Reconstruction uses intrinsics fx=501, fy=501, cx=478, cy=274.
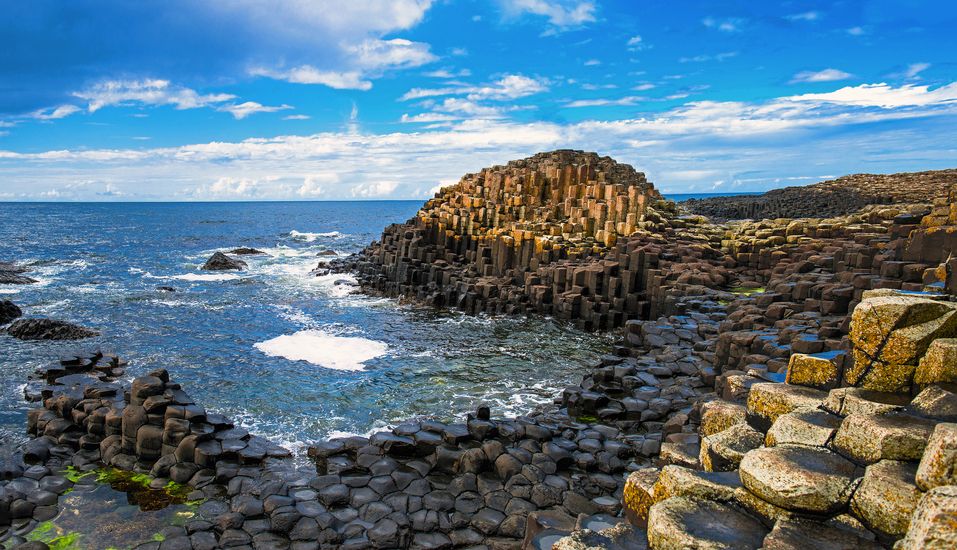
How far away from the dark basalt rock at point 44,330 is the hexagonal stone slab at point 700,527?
21.6 meters

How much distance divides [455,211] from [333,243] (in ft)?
103

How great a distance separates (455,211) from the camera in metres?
33.7

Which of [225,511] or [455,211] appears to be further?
[455,211]

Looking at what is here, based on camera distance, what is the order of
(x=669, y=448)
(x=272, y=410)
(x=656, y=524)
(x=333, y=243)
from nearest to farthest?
(x=656, y=524)
(x=669, y=448)
(x=272, y=410)
(x=333, y=243)

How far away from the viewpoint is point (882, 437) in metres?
3.77

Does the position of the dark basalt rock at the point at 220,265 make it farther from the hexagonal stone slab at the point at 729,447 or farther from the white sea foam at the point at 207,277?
the hexagonal stone slab at the point at 729,447

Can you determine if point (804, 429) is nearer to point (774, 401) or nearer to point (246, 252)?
point (774, 401)

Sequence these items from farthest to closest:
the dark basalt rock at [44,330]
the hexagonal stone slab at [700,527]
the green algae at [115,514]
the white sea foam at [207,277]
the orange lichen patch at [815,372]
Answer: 1. the white sea foam at [207,277]
2. the dark basalt rock at [44,330]
3. the green algae at [115,514]
4. the orange lichen patch at [815,372]
5. the hexagonal stone slab at [700,527]

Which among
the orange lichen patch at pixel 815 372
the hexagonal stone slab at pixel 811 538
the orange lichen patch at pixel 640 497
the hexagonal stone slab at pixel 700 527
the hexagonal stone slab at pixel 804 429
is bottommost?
the orange lichen patch at pixel 640 497

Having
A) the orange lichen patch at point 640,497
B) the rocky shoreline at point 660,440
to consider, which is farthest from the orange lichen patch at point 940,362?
the orange lichen patch at point 640,497

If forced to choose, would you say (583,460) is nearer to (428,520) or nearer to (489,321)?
(428,520)

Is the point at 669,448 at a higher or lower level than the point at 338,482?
higher

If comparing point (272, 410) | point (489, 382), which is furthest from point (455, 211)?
point (272, 410)

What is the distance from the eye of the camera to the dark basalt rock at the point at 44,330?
59.2ft
